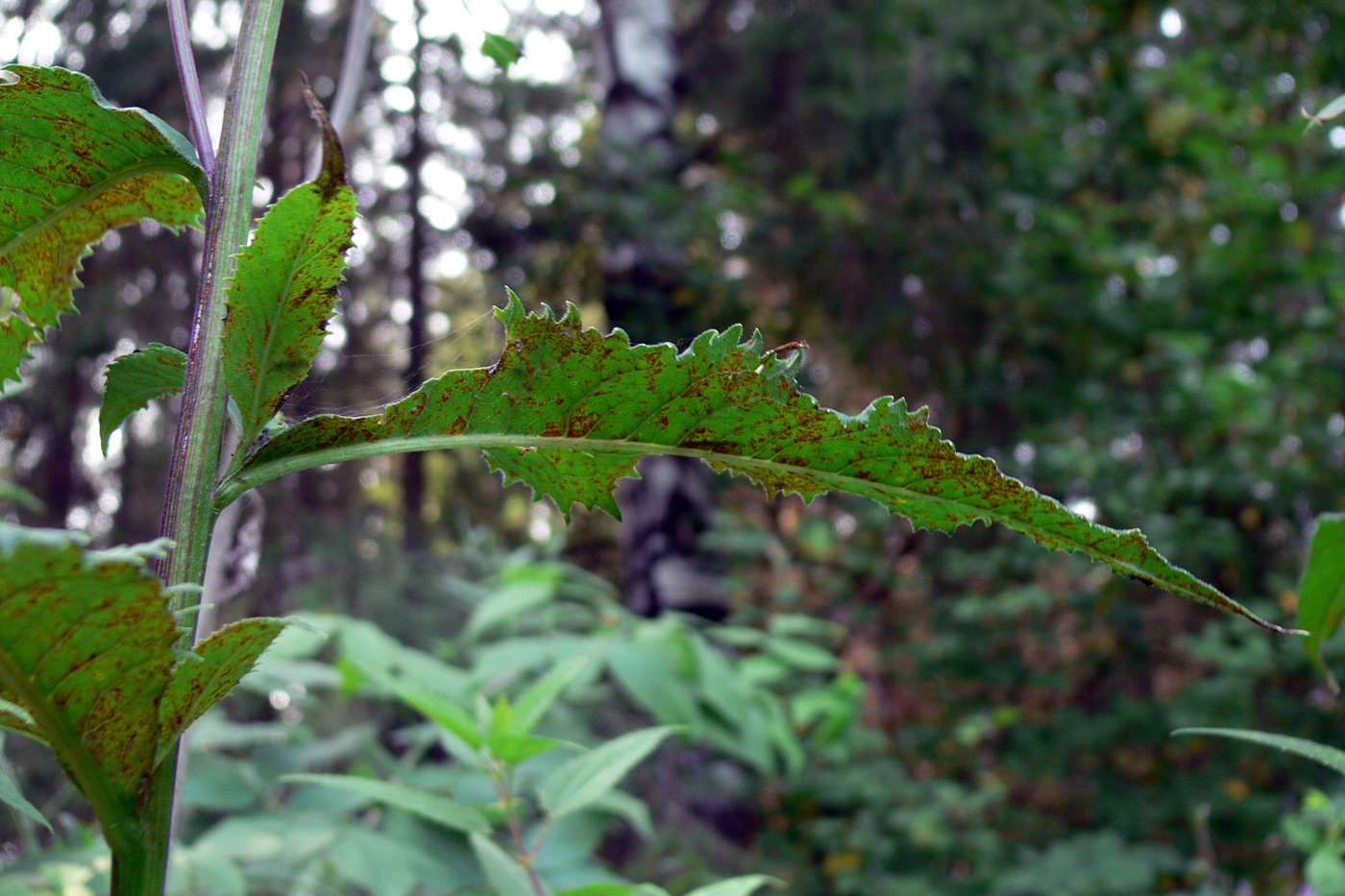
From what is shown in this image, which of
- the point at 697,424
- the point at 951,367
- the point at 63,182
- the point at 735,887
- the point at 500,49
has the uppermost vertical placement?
the point at 951,367

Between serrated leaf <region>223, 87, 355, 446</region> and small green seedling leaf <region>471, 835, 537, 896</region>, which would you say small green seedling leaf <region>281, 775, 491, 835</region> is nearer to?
small green seedling leaf <region>471, 835, 537, 896</region>

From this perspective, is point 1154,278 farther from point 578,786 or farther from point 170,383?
point 170,383

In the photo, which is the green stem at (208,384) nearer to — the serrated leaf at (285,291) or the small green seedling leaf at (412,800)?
the serrated leaf at (285,291)

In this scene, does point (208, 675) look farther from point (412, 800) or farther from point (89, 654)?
point (412, 800)

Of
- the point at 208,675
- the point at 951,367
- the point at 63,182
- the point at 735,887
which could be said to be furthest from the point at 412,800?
the point at 951,367

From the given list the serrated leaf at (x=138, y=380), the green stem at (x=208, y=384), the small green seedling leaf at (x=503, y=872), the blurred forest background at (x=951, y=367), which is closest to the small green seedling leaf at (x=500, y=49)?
the green stem at (x=208, y=384)
